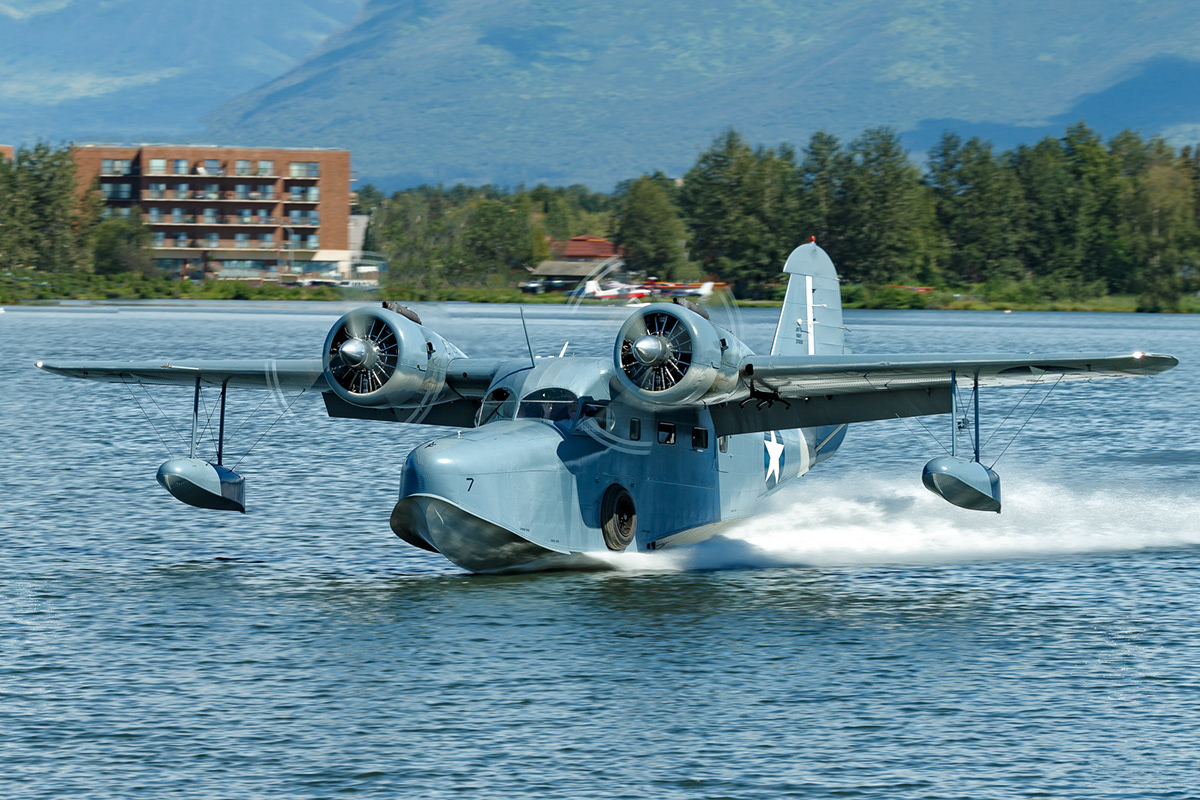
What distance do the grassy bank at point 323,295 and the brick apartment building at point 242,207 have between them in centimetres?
1119

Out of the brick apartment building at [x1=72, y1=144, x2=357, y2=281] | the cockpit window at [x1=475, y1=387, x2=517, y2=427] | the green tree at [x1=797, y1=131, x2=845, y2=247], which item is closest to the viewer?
the cockpit window at [x1=475, y1=387, x2=517, y2=427]

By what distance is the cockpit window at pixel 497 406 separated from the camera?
66.1 feet

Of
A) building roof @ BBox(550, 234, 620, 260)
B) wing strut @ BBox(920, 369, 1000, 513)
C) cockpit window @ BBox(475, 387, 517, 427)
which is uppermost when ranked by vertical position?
building roof @ BBox(550, 234, 620, 260)

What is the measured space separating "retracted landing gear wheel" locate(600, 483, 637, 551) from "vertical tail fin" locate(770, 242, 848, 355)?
219 inches

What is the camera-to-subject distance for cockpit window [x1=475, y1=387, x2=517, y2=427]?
2016 cm

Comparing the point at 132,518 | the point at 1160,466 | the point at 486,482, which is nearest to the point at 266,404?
the point at 132,518

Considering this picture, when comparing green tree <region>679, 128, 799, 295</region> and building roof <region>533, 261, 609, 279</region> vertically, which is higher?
green tree <region>679, 128, 799, 295</region>

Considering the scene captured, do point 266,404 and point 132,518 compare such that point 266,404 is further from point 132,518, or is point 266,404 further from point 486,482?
point 486,482

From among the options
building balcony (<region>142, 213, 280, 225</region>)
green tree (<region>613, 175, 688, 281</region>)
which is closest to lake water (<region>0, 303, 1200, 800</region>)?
green tree (<region>613, 175, 688, 281</region>)

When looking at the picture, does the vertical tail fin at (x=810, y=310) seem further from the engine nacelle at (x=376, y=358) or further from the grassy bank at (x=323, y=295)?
the grassy bank at (x=323, y=295)

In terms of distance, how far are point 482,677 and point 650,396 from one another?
4.73 m

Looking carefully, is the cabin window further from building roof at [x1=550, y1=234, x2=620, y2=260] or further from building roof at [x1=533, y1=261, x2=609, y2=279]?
building roof at [x1=533, y1=261, x2=609, y2=279]

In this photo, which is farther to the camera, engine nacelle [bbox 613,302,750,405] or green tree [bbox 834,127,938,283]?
green tree [bbox 834,127,938,283]

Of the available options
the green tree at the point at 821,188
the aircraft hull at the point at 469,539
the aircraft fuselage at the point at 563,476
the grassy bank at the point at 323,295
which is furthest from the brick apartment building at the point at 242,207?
the aircraft hull at the point at 469,539
